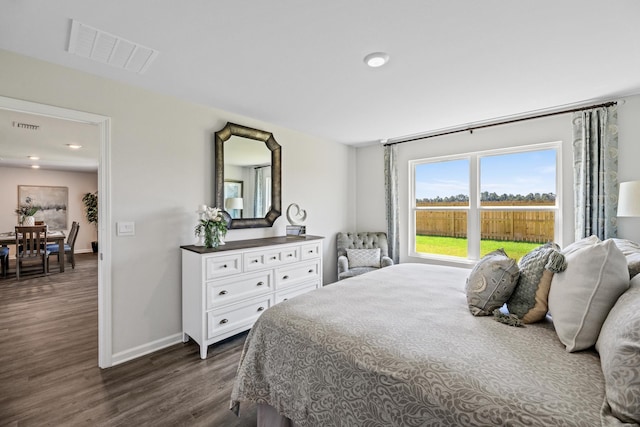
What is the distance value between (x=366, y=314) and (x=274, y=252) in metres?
1.75

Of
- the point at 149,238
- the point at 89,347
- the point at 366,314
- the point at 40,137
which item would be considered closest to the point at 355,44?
the point at 366,314

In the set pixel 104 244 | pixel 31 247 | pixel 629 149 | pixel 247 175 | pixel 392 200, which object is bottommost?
pixel 31 247

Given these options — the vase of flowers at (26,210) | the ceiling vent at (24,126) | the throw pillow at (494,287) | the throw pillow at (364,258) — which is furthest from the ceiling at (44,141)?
the throw pillow at (364,258)

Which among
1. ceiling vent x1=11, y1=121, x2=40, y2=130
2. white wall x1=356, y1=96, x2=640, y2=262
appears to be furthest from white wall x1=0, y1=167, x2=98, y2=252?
white wall x1=356, y1=96, x2=640, y2=262

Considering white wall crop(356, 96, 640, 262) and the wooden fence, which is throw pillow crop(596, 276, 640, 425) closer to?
white wall crop(356, 96, 640, 262)

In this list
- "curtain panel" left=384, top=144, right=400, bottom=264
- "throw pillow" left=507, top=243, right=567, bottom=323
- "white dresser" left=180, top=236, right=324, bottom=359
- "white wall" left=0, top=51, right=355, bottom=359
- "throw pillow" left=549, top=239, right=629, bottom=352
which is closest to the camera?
"throw pillow" left=549, top=239, right=629, bottom=352

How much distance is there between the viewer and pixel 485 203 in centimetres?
378

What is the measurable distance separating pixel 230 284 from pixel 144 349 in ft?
3.08

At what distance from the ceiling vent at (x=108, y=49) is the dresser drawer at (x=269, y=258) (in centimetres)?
181

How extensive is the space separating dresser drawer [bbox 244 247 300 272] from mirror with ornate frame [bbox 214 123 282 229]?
0.53 metres

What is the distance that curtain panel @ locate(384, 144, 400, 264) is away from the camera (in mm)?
4422

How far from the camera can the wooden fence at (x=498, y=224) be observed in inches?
133

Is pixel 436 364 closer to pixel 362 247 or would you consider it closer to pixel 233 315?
pixel 233 315

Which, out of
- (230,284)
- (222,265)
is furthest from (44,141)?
(230,284)
